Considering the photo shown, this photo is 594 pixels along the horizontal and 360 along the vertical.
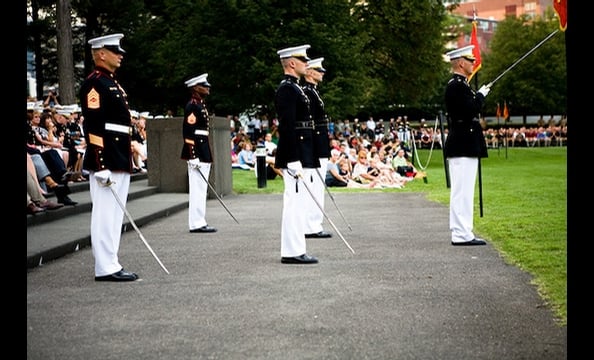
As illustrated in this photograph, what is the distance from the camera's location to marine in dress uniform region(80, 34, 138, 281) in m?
8.62

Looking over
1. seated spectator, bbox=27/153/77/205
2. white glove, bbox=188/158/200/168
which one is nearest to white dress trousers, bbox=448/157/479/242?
white glove, bbox=188/158/200/168

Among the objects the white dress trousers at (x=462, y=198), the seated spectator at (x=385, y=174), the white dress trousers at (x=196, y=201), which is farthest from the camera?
the seated spectator at (x=385, y=174)

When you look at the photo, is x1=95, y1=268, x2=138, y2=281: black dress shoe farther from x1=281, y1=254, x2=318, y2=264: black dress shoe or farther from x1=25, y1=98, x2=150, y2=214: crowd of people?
x1=281, y1=254, x2=318, y2=264: black dress shoe

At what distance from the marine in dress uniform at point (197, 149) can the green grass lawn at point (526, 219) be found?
152 inches

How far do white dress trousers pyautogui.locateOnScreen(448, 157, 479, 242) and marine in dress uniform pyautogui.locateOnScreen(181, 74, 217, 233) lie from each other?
145 inches

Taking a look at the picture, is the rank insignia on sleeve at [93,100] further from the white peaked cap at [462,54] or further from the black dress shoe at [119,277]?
the white peaked cap at [462,54]

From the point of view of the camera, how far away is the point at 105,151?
865cm

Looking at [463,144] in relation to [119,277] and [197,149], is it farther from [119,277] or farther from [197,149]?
[119,277]

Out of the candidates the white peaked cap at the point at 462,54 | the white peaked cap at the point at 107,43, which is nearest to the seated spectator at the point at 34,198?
the white peaked cap at the point at 107,43

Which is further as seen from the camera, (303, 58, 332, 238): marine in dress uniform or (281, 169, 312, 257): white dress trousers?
(303, 58, 332, 238): marine in dress uniform

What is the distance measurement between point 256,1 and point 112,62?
25.1 m

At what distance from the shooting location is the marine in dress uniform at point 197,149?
42.7 feet

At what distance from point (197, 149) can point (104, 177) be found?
Answer: 4727mm
